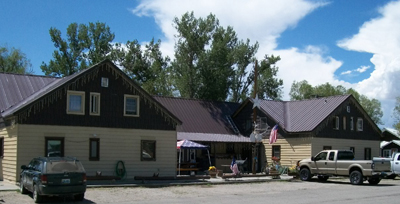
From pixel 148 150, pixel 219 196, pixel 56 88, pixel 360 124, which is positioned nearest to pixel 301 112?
pixel 360 124

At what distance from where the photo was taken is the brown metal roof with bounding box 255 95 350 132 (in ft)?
118

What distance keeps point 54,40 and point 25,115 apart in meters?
33.3

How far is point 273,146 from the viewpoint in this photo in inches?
1475

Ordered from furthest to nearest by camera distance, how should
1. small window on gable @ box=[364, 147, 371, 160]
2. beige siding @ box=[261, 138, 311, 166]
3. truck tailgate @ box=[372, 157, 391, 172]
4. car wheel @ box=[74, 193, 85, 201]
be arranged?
small window on gable @ box=[364, 147, 371, 160] < beige siding @ box=[261, 138, 311, 166] < truck tailgate @ box=[372, 157, 391, 172] < car wheel @ box=[74, 193, 85, 201]

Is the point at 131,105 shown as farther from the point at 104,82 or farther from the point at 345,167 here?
the point at 345,167

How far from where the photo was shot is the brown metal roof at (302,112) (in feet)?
118

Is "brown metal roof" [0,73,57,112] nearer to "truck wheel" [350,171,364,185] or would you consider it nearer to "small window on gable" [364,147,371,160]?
"truck wheel" [350,171,364,185]

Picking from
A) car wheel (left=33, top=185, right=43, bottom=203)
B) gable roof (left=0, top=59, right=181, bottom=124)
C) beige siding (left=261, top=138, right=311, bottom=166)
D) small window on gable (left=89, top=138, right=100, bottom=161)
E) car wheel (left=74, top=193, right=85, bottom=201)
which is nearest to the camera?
car wheel (left=33, top=185, right=43, bottom=203)

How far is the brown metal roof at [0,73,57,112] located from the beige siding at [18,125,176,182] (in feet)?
A: 10.2

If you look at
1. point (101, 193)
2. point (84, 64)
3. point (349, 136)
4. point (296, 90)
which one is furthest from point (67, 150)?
point (296, 90)

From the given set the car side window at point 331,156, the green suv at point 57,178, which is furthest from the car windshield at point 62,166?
the car side window at point 331,156

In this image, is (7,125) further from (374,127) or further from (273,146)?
(374,127)

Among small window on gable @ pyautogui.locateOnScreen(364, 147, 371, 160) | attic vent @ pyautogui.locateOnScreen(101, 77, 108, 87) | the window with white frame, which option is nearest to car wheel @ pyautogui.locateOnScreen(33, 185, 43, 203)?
attic vent @ pyautogui.locateOnScreen(101, 77, 108, 87)

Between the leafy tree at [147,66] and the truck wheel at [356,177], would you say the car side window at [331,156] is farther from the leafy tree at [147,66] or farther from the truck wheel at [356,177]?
the leafy tree at [147,66]
